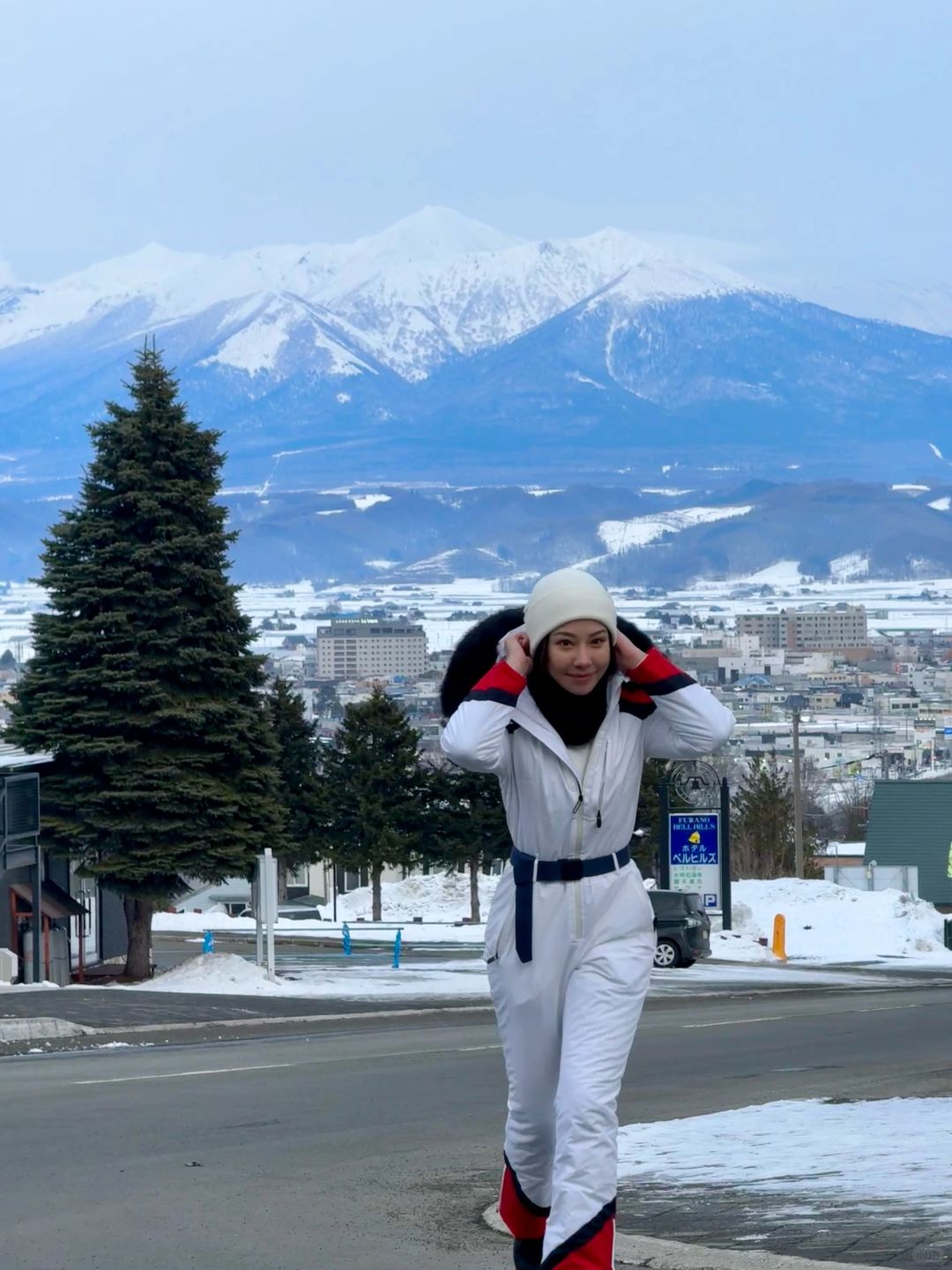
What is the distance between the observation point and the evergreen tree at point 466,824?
226 ft

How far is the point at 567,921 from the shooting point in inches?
240

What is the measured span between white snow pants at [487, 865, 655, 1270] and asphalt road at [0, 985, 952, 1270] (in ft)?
3.50

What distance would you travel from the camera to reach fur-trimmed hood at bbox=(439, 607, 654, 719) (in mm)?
6473

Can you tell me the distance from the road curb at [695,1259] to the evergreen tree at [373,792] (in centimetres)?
6301

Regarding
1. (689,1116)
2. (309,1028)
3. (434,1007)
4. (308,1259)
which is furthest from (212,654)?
(308,1259)

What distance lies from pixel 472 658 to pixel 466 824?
6347 centimetres

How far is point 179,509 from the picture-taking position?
113 ft

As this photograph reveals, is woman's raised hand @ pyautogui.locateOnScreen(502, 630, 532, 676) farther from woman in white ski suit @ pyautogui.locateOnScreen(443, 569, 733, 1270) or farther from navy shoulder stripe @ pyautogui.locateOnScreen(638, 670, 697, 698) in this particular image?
navy shoulder stripe @ pyautogui.locateOnScreen(638, 670, 697, 698)

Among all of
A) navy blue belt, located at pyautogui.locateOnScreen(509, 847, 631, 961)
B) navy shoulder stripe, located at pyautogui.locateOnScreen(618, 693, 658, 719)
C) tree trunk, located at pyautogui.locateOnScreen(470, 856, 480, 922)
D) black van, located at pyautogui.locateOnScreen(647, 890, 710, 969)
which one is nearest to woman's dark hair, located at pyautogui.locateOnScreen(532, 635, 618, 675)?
navy shoulder stripe, located at pyautogui.locateOnScreen(618, 693, 658, 719)

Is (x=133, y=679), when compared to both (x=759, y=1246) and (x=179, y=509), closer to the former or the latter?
(x=179, y=509)

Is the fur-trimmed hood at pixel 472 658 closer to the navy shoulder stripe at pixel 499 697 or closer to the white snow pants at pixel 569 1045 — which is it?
the navy shoulder stripe at pixel 499 697

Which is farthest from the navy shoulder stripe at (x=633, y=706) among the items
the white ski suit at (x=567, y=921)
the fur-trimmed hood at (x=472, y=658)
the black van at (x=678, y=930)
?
the black van at (x=678, y=930)

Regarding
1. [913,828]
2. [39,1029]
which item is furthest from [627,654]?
[913,828]

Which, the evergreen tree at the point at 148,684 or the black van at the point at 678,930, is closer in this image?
the evergreen tree at the point at 148,684
